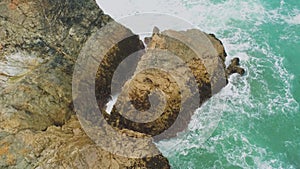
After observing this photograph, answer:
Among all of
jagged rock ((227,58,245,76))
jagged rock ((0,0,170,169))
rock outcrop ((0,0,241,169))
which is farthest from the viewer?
jagged rock ((227,58,245,76))

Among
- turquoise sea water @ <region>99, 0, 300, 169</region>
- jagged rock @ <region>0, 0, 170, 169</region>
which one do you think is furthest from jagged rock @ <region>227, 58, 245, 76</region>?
jagged rock @ <region>0, 0, 170, 169</region>

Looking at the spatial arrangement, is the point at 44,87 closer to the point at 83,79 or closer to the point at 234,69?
the point at 83,79

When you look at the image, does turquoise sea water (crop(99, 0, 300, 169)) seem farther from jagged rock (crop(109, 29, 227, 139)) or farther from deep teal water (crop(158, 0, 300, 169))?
jagged rock (crop(109, 29, 227, 139))

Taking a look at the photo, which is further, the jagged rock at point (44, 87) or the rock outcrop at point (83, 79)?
the rock outcrop at point (83, 79)

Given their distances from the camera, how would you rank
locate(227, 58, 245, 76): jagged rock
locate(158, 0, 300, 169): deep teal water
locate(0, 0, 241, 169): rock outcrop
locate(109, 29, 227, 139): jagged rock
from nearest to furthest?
1. locate(0, 0, 241, 169): rock outcrop
2. locate(158, 0, 300, 169): deep teal water
3. locate(109, 29, 227, 139): jagged rock
4. locate(227, 58, 245, 76): jagged rock

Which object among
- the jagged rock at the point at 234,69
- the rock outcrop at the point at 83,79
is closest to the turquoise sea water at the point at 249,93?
the jagged rock at the point at 234,69

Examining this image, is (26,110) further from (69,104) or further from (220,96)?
(220,96)

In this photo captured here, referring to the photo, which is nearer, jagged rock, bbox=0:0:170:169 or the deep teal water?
jagged rock, bbox=0:0:170:169

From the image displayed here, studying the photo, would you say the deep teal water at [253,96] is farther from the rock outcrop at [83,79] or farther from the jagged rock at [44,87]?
the jagged rock at [44,87]
